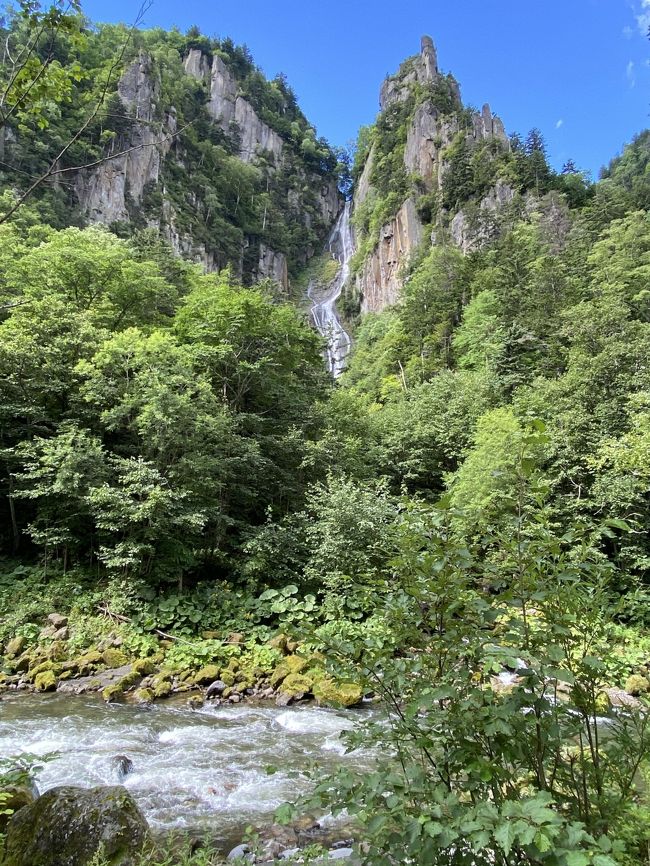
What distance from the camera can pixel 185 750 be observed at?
731cm

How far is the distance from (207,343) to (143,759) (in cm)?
1315

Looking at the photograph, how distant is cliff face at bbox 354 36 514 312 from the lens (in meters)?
49.1

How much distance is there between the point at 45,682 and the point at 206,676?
311 centimetres

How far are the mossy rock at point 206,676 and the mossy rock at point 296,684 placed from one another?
58.2 inches

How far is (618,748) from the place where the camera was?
2174mm

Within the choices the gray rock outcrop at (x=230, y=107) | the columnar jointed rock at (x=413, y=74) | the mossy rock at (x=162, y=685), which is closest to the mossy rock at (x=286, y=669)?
the mossy rock at (x=162, y=685)

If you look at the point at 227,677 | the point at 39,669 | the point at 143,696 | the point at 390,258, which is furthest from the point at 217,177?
the point at 143,696

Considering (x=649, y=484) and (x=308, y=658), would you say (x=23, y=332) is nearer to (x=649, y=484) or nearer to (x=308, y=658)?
(x=308, y=658)

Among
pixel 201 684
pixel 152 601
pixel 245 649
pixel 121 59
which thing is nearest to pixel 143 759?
pixel 201 684

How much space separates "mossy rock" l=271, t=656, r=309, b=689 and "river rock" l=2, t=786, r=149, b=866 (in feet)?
21.7

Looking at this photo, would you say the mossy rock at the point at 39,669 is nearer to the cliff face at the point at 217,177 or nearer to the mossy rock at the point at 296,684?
the mossy rock at the point at 296,684

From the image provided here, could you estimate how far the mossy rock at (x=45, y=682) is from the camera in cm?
945

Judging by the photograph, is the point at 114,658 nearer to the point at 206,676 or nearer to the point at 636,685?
the point at 206,676

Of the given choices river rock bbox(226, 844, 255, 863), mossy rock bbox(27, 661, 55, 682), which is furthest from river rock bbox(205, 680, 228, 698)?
river rock bbox(226, 844, 255, 863)
